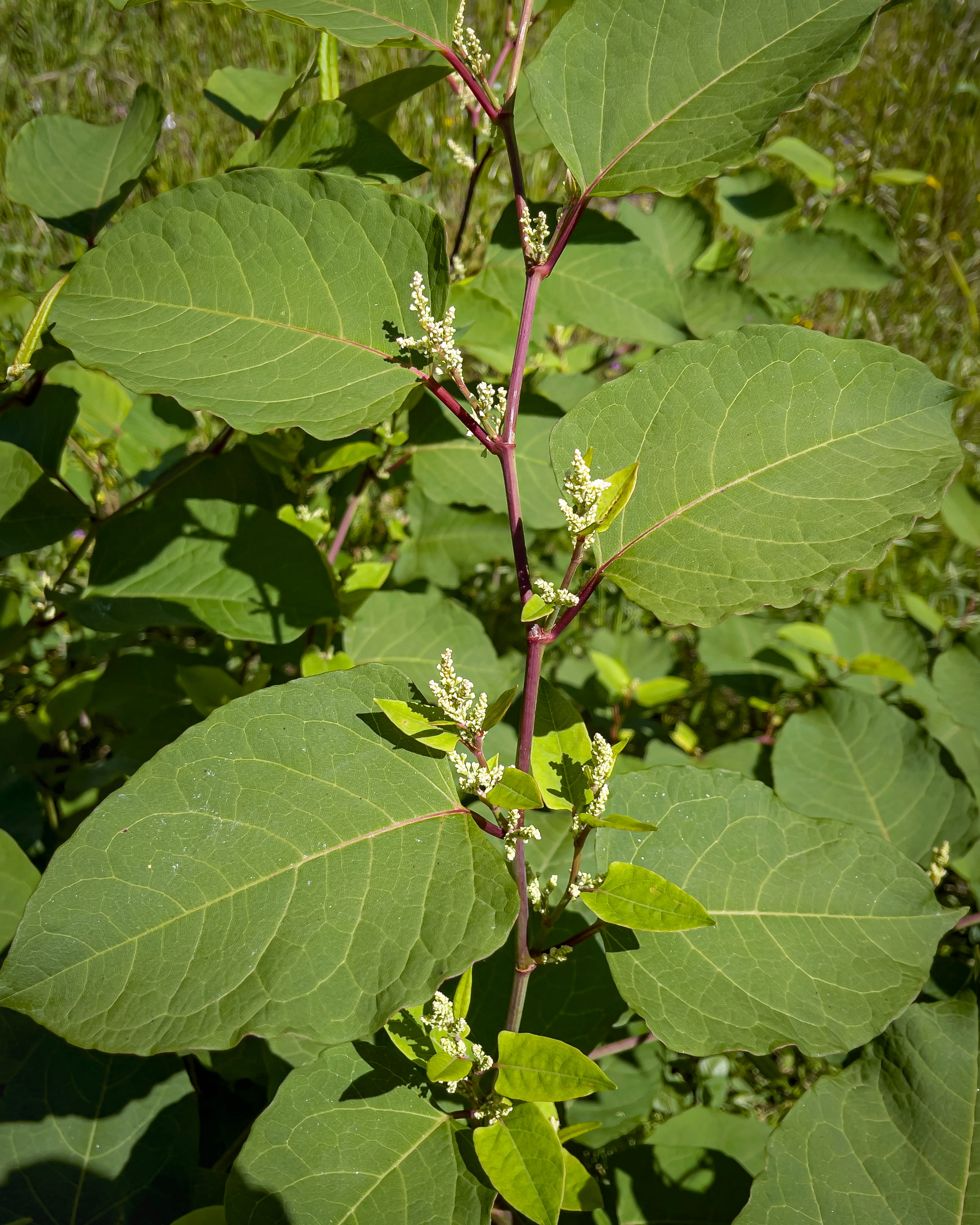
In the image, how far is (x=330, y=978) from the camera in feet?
3.13

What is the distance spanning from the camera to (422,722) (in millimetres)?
1019

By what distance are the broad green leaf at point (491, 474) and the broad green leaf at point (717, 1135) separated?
1.30m

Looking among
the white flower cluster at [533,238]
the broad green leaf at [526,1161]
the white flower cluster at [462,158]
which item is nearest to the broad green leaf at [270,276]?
the white flower cluster at [533,238]

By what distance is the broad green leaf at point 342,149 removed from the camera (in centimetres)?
150

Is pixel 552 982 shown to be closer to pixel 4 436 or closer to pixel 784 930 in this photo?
pixel 784 930

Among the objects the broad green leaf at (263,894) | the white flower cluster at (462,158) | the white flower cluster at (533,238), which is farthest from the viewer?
the white flower cluster at (462,158)

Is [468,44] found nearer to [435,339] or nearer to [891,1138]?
[435,339]

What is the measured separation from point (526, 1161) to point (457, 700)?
22.8 inches

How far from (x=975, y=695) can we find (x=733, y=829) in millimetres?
1259

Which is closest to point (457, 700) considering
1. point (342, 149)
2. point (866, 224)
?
point (342, 149)

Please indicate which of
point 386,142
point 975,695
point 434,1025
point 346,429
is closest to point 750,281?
point 975,695

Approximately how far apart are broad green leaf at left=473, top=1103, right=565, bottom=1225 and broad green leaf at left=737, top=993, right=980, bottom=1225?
1.12ft

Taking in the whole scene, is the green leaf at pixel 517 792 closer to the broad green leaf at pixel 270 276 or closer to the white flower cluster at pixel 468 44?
the broad green leaf at pixel 270 276

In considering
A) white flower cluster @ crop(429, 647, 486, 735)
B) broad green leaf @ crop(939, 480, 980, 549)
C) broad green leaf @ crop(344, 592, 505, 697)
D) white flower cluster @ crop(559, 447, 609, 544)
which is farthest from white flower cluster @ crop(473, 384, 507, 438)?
broad green leaf @ crop(939, 480, 980, 549)
